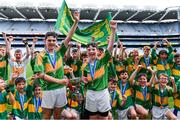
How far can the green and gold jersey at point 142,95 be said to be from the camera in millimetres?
7246

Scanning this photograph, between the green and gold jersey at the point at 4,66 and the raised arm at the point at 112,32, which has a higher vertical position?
the raised arm at the point at 112,32

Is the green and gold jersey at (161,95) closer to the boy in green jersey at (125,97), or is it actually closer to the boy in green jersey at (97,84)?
the boy in green jersey at (125,97)

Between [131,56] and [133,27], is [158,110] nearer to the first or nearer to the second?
[131,56]

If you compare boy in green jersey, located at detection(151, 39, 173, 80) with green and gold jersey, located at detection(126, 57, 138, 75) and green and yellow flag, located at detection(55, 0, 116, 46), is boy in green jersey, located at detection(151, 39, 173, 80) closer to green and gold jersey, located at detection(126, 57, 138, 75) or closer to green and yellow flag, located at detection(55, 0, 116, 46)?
green and gold jersey, located at detection(126, 57, 138, 75)

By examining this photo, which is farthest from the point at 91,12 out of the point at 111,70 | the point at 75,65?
the point at 75,65

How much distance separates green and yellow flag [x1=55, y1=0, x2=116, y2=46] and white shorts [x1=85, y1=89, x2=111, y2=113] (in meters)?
3.21

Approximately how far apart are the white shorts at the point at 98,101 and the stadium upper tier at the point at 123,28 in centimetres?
2946

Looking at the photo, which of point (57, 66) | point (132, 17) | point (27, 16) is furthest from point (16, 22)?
point (57, 66)

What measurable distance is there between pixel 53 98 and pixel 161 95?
2.83 metres

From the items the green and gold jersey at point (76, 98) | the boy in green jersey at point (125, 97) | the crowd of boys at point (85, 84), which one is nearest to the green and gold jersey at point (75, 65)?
the crowd of boys at point (85, 84)

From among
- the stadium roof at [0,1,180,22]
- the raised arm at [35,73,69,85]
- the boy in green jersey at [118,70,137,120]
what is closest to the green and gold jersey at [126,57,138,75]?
the boy in green jersey at [118,70,137,120]

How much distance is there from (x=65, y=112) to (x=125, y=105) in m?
1.36

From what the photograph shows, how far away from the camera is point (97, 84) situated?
521 centimetres

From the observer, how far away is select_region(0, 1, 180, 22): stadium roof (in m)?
34.8
